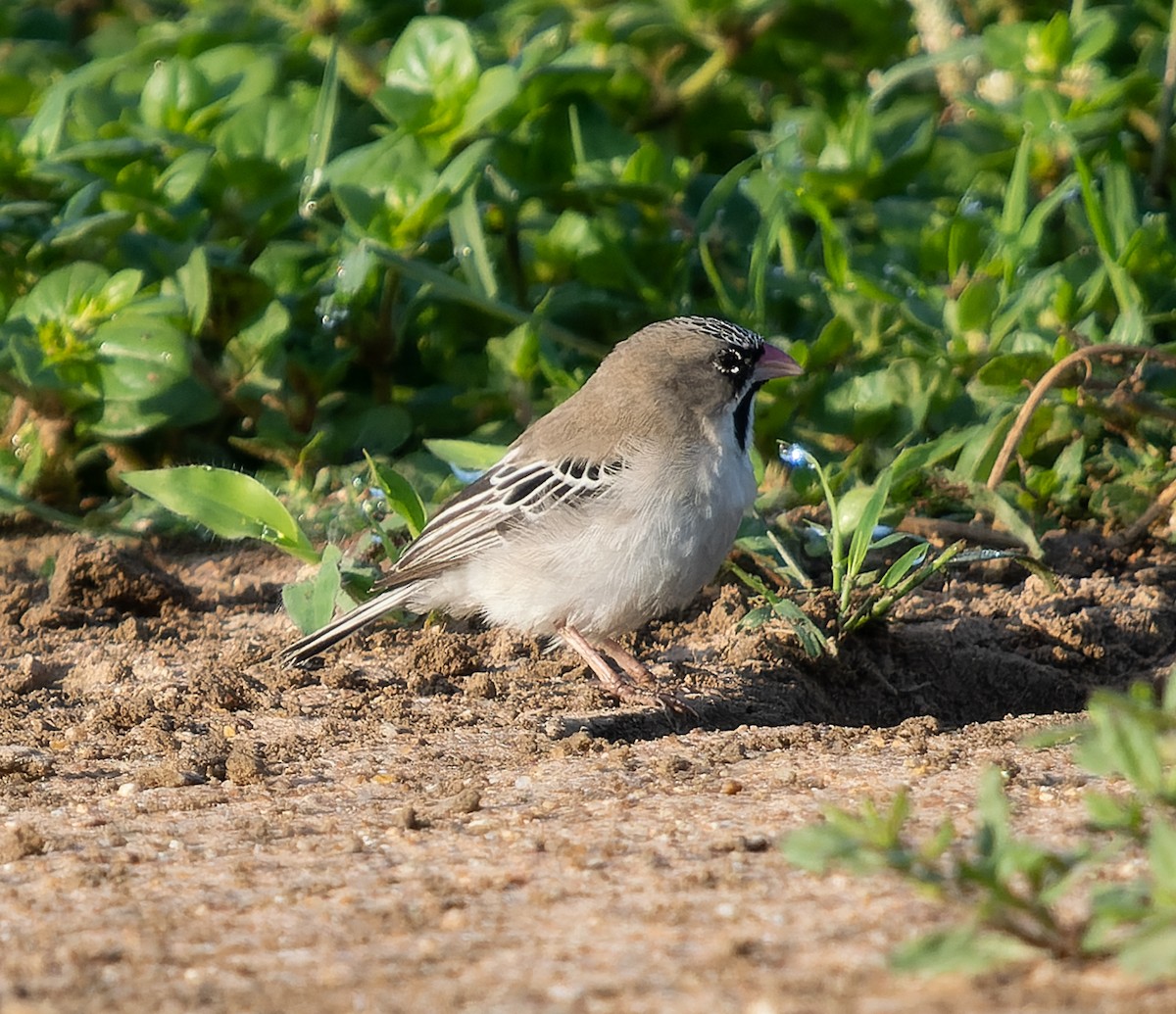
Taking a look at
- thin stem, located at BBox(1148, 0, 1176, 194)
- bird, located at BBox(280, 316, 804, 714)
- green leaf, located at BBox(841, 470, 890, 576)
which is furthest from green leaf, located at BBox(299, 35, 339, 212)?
thin stem, located at BBox(1148, 0, 1176, 194)

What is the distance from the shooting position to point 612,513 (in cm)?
529

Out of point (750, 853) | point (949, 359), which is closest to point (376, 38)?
point (949, 359)

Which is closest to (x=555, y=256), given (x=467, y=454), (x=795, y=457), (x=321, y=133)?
(x=321, y=133)

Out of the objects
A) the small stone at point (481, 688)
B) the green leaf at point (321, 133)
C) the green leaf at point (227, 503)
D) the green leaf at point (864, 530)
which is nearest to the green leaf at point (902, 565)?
the green leaf at point (864, 530)

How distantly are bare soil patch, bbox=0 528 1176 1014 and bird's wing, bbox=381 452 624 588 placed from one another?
0.32m

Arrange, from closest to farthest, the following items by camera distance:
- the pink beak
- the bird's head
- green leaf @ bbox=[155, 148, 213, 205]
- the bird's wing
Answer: the bird's wing < the bird's head < the pink beak < green leaf @ bbox=[155, 148, 213, 205]

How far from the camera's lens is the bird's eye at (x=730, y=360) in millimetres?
5762

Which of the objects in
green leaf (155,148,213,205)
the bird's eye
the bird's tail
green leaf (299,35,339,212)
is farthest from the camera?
green leaf (299,35,339,212)

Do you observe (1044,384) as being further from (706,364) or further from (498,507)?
(498,507)

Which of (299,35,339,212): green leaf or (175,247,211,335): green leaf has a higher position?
(299,35,339,212): green leaf

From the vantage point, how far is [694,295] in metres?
7.66

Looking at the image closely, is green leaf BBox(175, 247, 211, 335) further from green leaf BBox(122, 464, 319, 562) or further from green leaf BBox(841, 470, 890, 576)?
green leaf BBox(841, 470, 890, 576)

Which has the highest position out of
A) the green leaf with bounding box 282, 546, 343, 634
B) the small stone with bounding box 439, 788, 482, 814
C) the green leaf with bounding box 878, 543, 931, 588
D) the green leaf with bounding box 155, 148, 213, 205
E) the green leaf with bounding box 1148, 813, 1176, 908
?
the green leaf with bounding box 1148, 813, 1176, 908

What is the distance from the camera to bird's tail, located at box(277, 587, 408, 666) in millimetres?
5195
